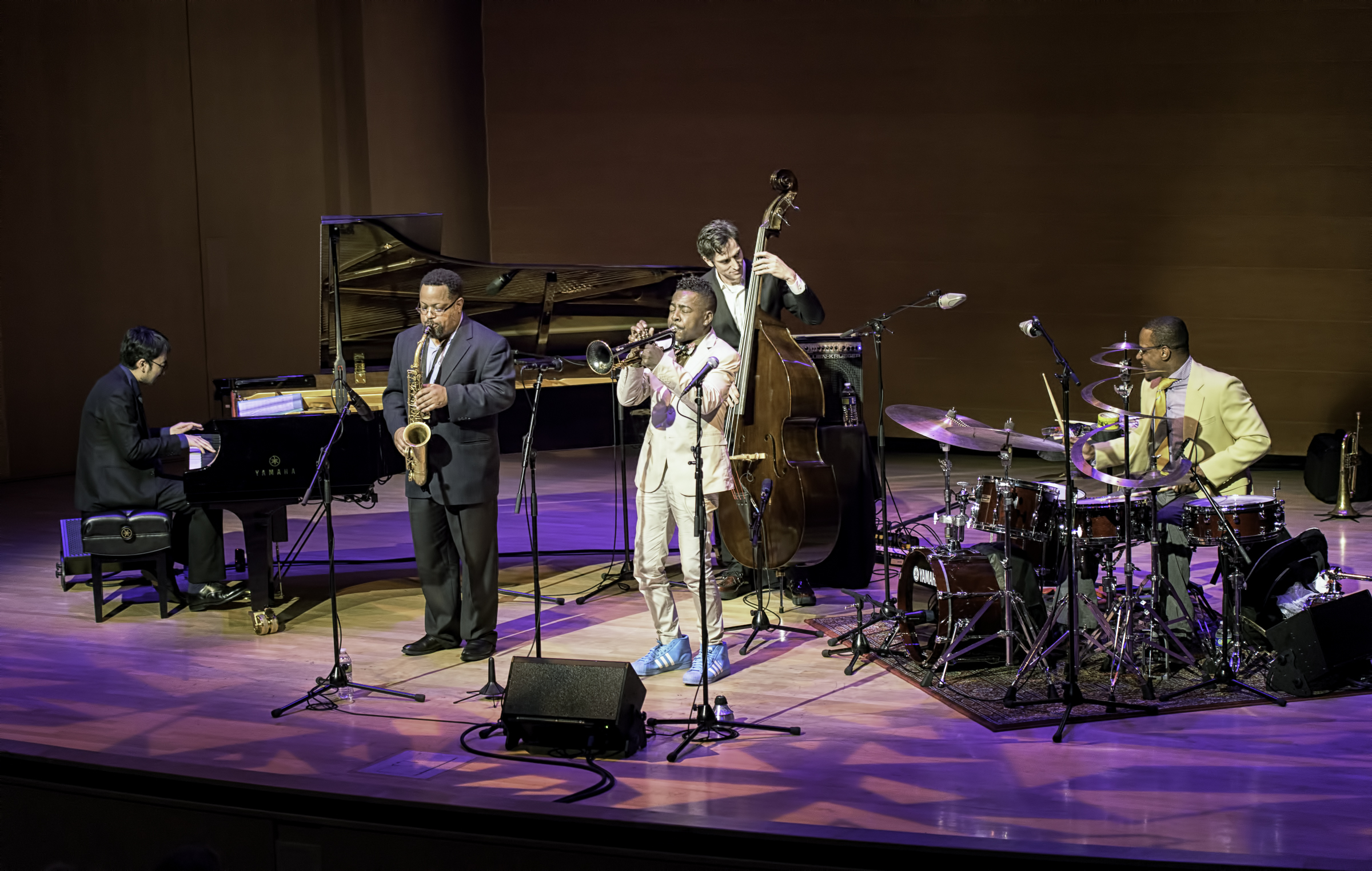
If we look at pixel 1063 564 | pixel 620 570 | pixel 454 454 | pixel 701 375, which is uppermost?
pixel 701 375

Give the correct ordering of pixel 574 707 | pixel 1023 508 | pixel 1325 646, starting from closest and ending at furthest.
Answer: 1. pixel 574 707
2. pixel 1325 646
3. pixel 1023 508

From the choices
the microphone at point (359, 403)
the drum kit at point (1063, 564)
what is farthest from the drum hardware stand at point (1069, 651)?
the microphone at point (359, 403)

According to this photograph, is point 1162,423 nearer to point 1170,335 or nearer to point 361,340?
point 1170,335

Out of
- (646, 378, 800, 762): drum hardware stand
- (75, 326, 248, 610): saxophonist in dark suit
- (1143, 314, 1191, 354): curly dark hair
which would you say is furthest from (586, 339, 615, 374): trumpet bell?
(75, 326, 248, 610): saxophonist in dark suit

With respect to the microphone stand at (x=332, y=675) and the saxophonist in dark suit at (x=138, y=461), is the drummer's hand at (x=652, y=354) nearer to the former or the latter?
the microphone stand at (x=332, y=675)

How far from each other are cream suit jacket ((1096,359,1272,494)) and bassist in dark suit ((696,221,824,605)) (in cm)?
155

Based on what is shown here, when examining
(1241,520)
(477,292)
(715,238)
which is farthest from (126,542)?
(1241,520)

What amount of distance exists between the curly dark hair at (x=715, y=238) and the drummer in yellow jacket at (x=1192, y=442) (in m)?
1.84

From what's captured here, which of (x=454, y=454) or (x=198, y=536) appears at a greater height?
(x=454, y=454)

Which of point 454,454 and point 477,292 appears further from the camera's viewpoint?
point 477,292

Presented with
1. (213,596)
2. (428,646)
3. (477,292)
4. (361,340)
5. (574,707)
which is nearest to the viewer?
(574,707)

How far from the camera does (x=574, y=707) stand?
4082 millimetres

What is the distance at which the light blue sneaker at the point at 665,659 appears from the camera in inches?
196

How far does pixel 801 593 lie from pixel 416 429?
2130 mm
